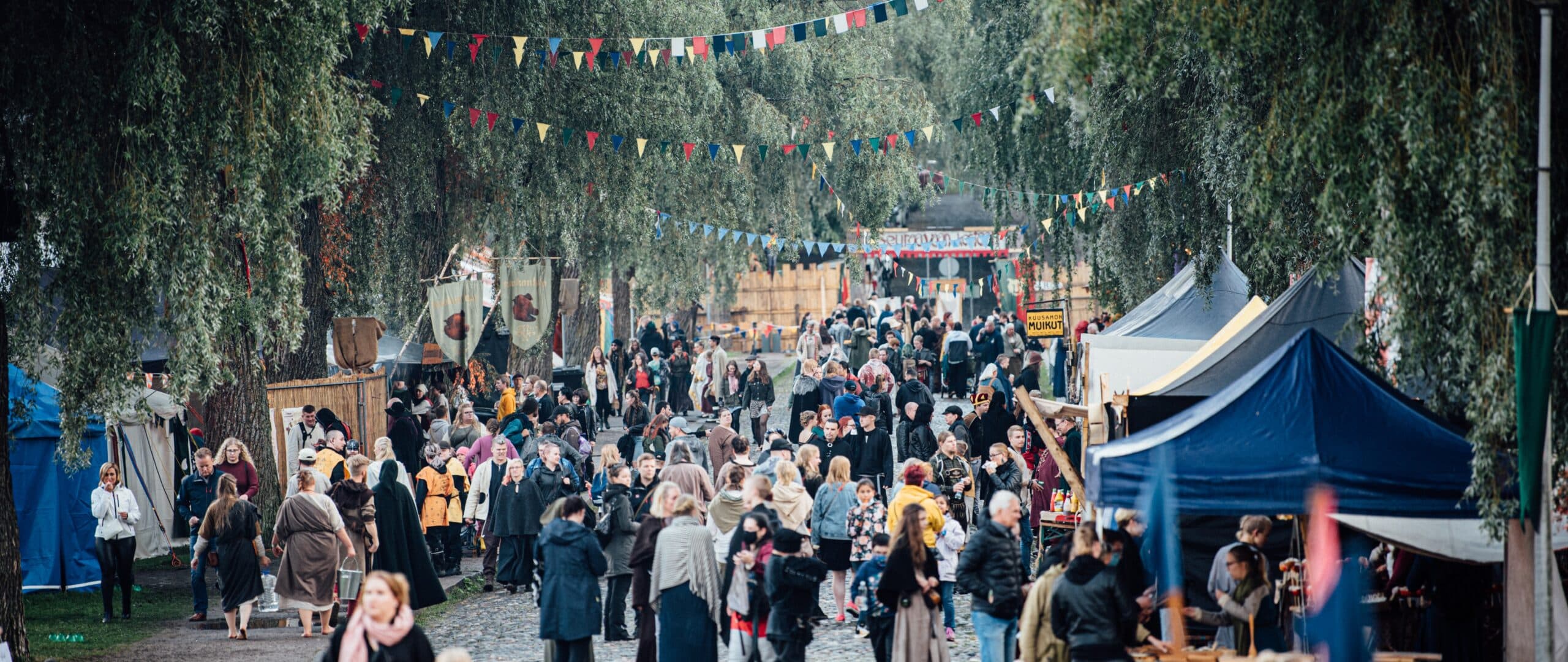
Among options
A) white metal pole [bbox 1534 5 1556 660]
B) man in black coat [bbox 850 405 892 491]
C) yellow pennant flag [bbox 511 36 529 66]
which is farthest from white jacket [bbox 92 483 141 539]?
white metal pole [bbox 1534 5 1556 660]

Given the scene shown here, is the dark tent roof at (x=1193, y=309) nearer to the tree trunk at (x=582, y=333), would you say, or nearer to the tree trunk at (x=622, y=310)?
the tree trunk at (x=582, y=333)

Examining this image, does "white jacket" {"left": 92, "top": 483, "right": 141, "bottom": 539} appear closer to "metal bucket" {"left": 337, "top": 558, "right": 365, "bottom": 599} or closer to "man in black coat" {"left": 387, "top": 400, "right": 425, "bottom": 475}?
"metal bucket" {"left": 337, "top": 558, "right": 365, "bottom": 599}

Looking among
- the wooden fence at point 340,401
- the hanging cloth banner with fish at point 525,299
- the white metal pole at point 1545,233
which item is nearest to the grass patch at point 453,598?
the wooden fence at point 340,401

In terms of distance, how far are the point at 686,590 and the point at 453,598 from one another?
552cm

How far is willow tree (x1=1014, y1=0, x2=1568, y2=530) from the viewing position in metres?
8.23

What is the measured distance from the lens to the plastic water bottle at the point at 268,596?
Result: 49.9 feet

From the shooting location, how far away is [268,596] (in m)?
15.4

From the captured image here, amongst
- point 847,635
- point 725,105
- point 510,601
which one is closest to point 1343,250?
point 847,635

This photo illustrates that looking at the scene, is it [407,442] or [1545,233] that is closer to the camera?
[1545,233]

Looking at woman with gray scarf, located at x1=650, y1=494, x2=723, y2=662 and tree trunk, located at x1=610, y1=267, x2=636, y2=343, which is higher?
tree trunk, located at x1=610, y1=267, x2=636, y2=343

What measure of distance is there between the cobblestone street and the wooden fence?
15.3ft

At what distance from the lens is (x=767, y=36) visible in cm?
1941

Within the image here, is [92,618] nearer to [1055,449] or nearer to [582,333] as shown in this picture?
[1055,449]

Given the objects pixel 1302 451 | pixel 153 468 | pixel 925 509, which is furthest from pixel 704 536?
pixel 153 468
